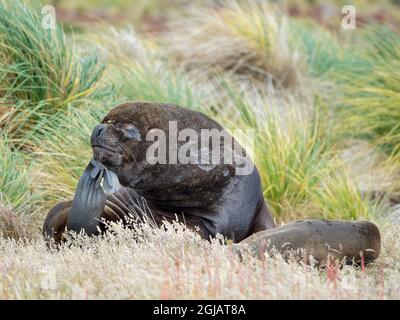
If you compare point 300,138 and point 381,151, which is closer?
point 300,138

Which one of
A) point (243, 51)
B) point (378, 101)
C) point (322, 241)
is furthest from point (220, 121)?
point (322, 241)

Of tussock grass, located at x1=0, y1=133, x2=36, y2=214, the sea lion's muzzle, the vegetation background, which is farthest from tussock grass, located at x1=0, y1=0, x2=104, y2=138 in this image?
the sea lion's muzzle

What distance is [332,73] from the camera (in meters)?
11.6

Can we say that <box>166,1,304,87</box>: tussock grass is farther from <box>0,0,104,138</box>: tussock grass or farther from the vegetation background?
<box>0,0,104,138</box>: tussock grass

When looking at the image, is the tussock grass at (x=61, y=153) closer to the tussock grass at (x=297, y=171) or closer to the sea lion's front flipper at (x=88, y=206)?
the sea lion's front flipper at (x=88, y=206)

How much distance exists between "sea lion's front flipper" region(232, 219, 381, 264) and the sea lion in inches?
1.6

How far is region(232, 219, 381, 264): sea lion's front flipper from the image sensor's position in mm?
5395

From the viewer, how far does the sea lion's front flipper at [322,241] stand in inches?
212

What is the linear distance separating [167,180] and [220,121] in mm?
3570

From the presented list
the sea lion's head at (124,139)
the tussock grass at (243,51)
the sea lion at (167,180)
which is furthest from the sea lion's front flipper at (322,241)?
the tussock grass at (243,51)

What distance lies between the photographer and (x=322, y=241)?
5484mm
